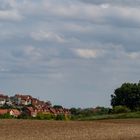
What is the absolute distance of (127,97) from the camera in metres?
128

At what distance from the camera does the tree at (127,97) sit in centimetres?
12706

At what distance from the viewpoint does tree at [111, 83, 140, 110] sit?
127m

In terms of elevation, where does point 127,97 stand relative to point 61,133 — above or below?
above

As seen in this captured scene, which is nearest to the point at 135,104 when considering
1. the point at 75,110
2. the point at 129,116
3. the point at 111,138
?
the point at 75,110

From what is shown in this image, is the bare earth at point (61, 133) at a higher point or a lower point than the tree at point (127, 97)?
lower

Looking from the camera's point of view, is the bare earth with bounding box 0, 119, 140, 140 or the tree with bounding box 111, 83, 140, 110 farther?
the tree with bounding box 111, 83, 140, 110

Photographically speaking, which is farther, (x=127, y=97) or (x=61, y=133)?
(x=127, y=97)

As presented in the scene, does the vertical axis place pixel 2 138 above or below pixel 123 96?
below

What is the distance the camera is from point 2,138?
30578 millimetres

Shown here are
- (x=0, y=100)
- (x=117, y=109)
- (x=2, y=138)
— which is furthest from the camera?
(x=0, y=100)

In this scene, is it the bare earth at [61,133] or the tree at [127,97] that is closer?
the bare earth at [61,133]

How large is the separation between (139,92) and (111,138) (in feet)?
318

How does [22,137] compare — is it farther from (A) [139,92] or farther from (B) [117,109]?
(A) [139,92]

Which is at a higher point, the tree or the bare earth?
the tree
